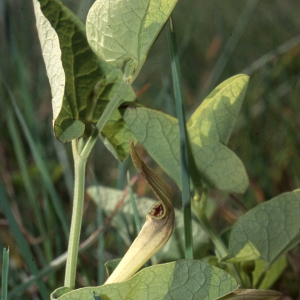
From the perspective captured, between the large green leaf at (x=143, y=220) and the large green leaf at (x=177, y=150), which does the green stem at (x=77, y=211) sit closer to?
the large green leaf at (x=177, y=150)

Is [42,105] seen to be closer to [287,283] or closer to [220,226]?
[220,226]

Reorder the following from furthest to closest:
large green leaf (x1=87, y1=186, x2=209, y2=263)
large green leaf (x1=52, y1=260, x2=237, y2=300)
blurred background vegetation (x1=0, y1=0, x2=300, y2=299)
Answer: blurred background vegetation (x1=0, y1=0, x2=300, y2=299) → large green leaf (x1=87, y1=186, x2=209, y2=263) → large green leaf (x1=52, y1=260, x2=237, y2=300)

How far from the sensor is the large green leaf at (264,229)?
0.40m

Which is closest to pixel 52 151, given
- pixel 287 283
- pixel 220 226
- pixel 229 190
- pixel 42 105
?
pixel 42 105

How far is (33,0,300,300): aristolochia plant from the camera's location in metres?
0.32

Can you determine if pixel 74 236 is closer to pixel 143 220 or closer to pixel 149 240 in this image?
pixel 149 240

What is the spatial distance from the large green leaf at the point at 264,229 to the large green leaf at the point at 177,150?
3cm

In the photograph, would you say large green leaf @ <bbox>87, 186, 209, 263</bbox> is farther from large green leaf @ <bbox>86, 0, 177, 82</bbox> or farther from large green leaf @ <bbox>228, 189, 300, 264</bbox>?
large green leaf @ <bbox>86, 0, 177, 82</bbox>

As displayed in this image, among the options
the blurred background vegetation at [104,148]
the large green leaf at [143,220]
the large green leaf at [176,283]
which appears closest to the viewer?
the large green leaf at [176,283]

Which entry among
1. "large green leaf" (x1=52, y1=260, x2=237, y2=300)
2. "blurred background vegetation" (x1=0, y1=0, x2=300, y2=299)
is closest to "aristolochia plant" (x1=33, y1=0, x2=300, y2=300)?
"large green leaf" (x1=52, y1=260, x2=237, y2=300)

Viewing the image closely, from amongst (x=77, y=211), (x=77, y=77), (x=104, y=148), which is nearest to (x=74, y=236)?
(x=77, y=211)

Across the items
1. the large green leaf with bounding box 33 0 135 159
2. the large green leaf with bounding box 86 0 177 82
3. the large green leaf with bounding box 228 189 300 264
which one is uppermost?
the large green leaf with bounding box 86 0 177 82

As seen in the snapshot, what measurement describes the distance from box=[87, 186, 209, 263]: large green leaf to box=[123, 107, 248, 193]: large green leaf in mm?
89

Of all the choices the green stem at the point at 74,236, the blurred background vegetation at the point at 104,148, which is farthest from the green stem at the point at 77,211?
the blurred background vegetation at the point at 104,148
